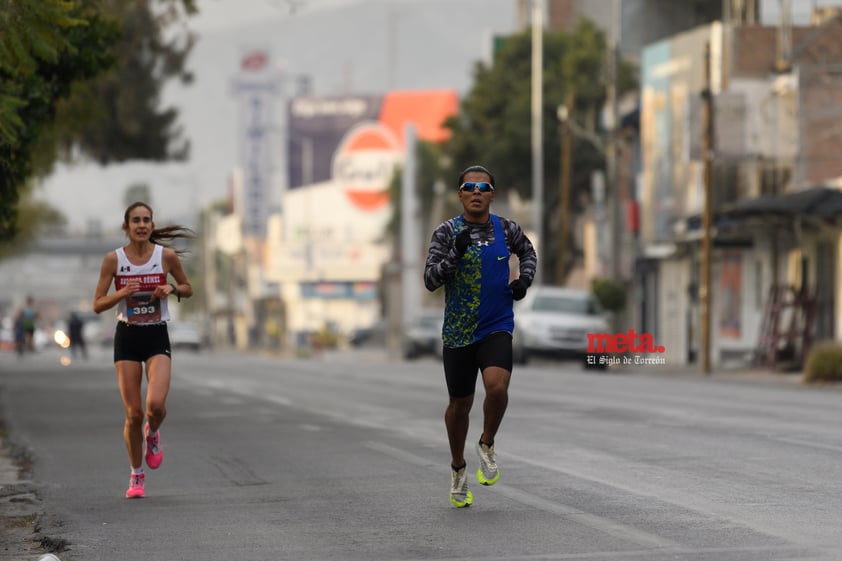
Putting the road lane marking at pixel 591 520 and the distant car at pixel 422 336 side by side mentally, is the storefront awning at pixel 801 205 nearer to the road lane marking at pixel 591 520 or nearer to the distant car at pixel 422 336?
the distant car at pixel 422 336

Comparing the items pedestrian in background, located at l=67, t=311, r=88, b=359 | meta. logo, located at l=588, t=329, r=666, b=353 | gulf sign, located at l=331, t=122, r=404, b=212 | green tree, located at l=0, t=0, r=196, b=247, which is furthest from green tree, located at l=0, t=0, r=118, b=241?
gulf sign, located at l=331, t=122, r=404, b=212

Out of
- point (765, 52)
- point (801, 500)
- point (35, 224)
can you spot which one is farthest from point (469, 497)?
point (35, 224)

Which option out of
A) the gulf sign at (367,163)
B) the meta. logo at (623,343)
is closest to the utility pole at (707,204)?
the meta. logo at (623,343)

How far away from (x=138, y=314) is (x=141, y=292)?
0.49 ft

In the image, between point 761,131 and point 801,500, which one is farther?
point 761,131

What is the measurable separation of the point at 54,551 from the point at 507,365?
2.88m

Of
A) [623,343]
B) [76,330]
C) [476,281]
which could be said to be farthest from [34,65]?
[76,330]

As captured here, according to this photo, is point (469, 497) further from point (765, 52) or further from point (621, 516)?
point (765, 52)

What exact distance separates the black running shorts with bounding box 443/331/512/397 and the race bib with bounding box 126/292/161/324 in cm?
235

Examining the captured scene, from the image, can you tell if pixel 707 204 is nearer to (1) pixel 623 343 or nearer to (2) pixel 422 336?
(1) pixel 623 343

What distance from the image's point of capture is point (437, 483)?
13.4 m

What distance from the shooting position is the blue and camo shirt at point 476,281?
1152 cm

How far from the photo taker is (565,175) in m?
58.0

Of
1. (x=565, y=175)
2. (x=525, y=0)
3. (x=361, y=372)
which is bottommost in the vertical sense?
(x=361, y=372)
